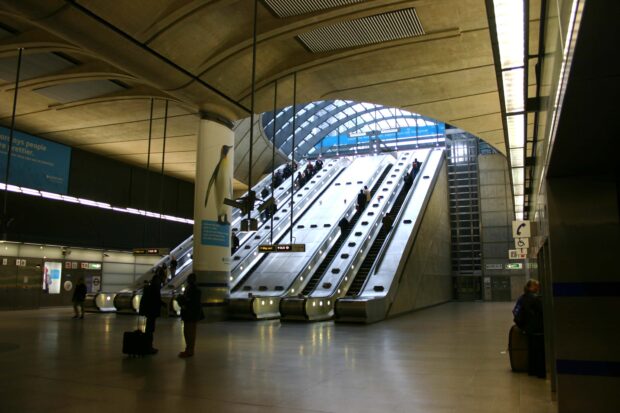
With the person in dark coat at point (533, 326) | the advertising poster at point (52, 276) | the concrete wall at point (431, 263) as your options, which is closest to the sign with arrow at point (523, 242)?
the concrete wall at point (431, 263)

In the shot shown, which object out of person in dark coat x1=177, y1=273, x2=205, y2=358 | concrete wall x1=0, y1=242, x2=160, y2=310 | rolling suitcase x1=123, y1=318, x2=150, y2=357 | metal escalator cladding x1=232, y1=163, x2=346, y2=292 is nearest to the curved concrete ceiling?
concrete wall x1=0, y1=242, x2=160, y2=310

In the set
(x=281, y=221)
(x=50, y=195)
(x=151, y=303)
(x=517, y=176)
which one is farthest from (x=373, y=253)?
(x=50, y=195)

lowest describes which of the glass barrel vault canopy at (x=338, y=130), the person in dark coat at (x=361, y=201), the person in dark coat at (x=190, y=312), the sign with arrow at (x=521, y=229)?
the person in dark coat at (x=190, y=312)

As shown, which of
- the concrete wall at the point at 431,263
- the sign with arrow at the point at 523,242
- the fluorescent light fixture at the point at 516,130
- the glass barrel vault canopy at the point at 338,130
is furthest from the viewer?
the glass barrel vault canopy at the point at 338,130

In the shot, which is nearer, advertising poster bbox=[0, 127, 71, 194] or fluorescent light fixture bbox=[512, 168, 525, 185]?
fluorescent light fixture bbox=[512, 168, 525, 185]

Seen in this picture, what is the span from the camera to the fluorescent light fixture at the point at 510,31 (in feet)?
13.2

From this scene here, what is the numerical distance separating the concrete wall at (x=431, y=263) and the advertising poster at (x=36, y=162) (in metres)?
16.3

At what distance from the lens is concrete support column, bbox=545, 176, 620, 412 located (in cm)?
509

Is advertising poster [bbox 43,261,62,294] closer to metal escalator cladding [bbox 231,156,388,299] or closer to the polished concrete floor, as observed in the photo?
metal escalator cladding [bbox 231,156,388,299]

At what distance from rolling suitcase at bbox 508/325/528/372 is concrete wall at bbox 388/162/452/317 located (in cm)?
1007

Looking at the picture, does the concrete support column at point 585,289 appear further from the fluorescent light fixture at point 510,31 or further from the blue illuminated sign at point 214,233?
the blue illuminated sign at point 214,233

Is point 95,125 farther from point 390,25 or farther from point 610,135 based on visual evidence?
point 610,135

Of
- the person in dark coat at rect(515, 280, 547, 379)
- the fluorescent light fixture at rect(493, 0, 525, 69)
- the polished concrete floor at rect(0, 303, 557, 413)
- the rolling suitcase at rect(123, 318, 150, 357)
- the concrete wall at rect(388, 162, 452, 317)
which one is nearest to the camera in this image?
the fluorescent light fixture at rect(493, 0, 525, 69)

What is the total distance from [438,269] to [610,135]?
77.9 ft
